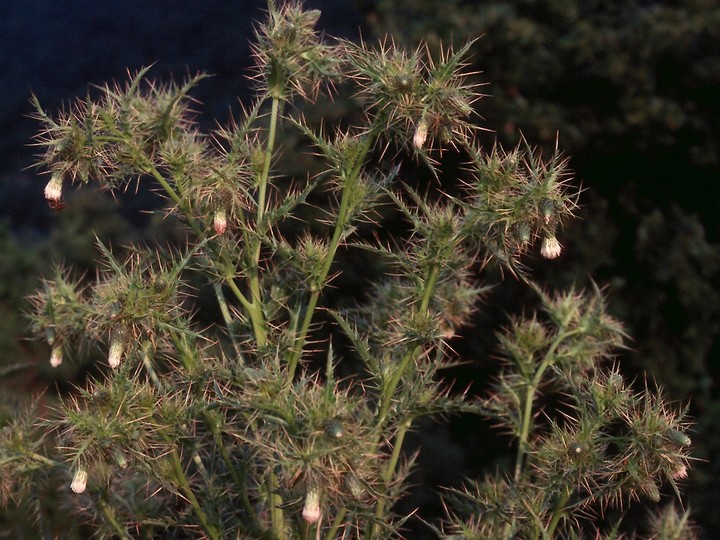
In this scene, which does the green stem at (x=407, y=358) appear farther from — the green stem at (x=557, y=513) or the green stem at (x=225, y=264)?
the green stem at (x=557, y=513)

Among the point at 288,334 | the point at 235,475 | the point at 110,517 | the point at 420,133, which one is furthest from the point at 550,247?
the point at 110,517

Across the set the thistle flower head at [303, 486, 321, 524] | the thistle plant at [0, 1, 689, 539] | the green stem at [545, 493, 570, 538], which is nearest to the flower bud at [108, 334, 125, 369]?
the thistle plant at [0, 1, 689, 539]

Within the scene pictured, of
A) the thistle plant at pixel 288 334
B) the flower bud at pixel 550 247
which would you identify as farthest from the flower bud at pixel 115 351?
the flower bud at pixel 550 247

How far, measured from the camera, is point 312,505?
4.48 ft

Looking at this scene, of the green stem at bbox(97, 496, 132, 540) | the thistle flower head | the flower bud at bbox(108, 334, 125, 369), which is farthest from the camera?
the green stem at bbox(97, 496, 132, 540)

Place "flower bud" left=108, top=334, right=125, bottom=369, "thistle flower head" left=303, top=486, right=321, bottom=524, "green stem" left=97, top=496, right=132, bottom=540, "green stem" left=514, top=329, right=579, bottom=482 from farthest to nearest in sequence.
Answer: "green stem" left=514, top=329, right=579, bottom=482 < "green stem" left=97, top=496, right=132, bottom=540 < "flower bud" left=108, top=334, right=125, bottom=369 < "thistle flower head" left=303, top=486, right=321, bottom=524

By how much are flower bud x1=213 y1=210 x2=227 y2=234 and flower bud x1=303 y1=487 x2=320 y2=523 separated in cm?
50

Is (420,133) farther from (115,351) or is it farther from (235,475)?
(235,475)

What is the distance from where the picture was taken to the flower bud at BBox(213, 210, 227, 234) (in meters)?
1.61

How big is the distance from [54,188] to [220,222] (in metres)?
0.33

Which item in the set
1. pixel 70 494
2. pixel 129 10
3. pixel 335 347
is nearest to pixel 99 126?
pixel 70 494

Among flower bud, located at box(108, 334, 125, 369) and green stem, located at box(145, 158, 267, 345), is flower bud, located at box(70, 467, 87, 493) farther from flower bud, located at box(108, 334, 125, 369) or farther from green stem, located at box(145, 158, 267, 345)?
green stem, located at box(145, 158, 267, 345)

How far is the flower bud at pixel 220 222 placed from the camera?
5.27 feet

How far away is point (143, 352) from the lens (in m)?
1.68
